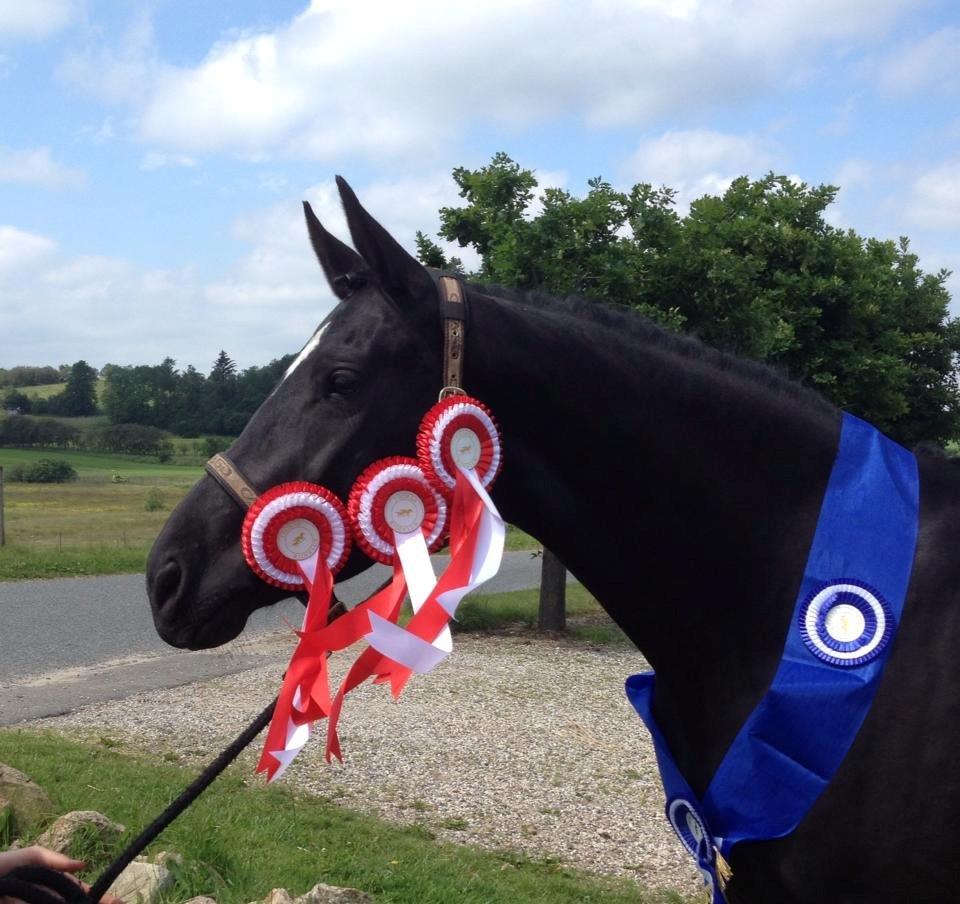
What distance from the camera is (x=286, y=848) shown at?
4867mm

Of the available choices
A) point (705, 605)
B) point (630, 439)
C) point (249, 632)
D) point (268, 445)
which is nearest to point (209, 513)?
point (268, 445)

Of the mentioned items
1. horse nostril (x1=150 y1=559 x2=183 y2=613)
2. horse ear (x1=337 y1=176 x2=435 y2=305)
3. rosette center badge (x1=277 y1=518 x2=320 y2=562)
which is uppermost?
horse ear (x1=337 y1=176 x2=435 y2=305)

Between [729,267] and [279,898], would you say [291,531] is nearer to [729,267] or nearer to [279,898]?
[279,898]

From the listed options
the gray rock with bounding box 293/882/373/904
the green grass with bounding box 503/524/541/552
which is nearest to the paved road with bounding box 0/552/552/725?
the gray rock with bounding box 293/882/373/904

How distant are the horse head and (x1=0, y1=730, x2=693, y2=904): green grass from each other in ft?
7.83

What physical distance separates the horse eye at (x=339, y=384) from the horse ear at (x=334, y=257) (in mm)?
227

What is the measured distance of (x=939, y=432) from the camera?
1352 centimetres

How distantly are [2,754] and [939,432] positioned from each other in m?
12.3

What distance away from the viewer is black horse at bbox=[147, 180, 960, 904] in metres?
2.06

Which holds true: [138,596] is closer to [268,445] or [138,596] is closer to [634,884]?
[634,884]

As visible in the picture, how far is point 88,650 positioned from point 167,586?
9.33 m

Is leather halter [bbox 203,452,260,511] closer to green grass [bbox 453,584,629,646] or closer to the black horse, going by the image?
the black horse

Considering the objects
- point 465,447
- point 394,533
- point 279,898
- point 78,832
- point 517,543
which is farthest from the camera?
point 517,543

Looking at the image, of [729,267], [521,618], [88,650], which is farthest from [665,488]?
[521,618]
